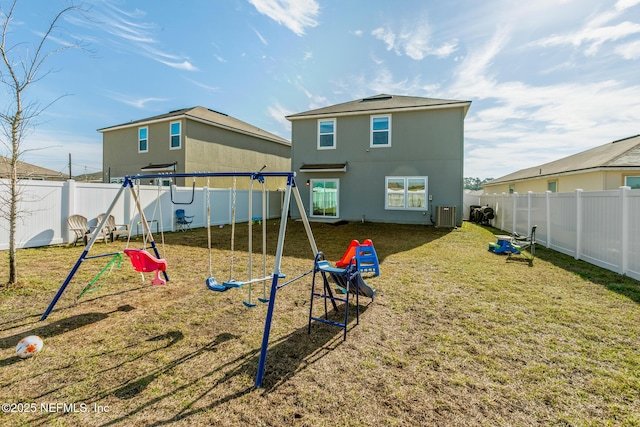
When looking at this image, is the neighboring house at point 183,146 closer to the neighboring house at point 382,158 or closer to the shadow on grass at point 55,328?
the neighboring house at point 382,158

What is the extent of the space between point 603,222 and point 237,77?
1370 centimetres

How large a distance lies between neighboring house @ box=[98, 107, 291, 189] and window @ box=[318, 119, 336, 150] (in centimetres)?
626

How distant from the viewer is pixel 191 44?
11.6 m

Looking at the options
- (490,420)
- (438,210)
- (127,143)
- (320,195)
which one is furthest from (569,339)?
(127,143)

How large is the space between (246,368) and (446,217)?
41.7 ft

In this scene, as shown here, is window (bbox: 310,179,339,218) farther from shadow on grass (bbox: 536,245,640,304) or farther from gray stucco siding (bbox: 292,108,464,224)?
shadow on grass (bbox: 536,245,640,304)

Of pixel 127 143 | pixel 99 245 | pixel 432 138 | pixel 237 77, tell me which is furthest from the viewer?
pixel 127 143

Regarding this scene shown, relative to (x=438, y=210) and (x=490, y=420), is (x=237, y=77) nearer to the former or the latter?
(x=438, y=210)

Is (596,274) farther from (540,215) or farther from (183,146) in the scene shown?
(183,146)

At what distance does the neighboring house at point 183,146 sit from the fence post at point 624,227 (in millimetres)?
16192

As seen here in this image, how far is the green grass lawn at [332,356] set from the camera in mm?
2178

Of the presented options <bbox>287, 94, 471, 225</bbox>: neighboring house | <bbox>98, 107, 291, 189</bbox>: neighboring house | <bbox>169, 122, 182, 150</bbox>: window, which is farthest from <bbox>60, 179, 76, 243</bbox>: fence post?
<bbox>287, 94, 471, 225</bbox>: neighboring house

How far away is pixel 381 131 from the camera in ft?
49.2

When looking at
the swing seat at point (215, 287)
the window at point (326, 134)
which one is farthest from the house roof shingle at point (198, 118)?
the swing seat at point (215, 287)
